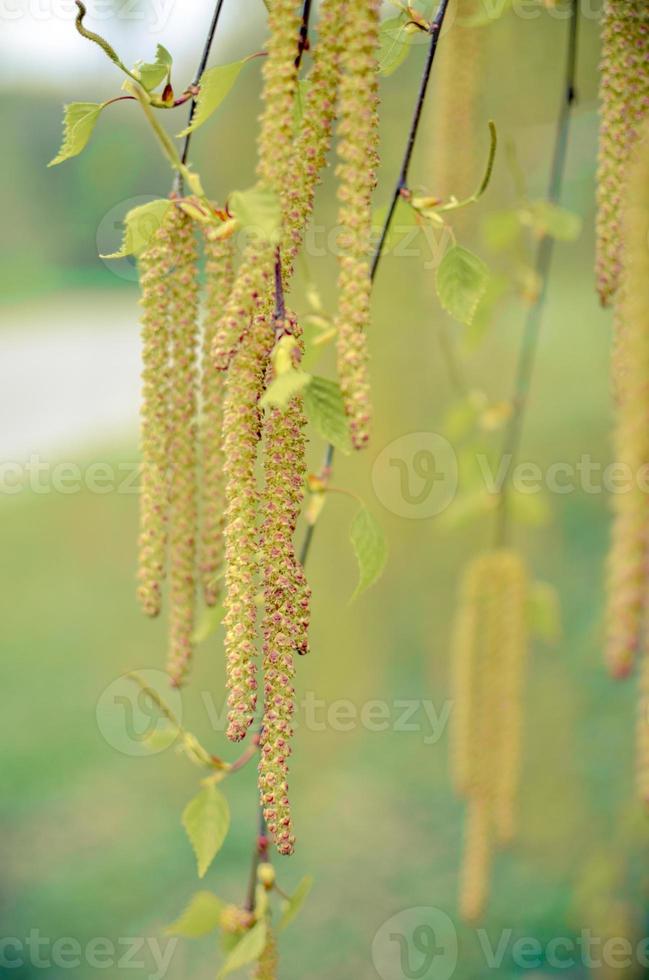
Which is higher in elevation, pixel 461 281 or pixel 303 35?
pixel 303 35

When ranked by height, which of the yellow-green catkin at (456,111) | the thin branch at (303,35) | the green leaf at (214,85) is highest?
the yellow-green catkin at (456,111)

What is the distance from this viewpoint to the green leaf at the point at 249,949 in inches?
24.1

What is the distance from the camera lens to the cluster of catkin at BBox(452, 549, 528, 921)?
1.16 metres

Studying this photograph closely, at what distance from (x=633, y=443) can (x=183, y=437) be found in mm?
268

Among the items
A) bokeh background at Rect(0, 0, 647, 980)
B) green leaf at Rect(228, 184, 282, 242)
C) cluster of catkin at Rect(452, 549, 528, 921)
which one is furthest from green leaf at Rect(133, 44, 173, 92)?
bokeh background at Rect(0, 0, 647, 980)

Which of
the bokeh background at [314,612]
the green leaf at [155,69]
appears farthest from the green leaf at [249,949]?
the bokeh background at [314,612]

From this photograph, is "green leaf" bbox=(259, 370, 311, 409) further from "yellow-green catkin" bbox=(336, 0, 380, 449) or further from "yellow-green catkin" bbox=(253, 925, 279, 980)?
"yellow-green catkin" bbox=(253, 925, 279, 980)

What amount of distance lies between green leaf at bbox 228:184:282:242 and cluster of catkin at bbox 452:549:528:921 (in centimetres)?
81

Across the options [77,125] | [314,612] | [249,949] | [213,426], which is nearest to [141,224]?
[77,125]

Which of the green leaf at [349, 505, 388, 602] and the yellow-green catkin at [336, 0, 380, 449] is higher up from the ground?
the yellow-green catkin at [336, 0, 380, 449]

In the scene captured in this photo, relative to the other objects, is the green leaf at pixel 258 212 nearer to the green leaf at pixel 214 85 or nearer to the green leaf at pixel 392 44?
the green leaf at pixel 214 85

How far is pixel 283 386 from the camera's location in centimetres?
43

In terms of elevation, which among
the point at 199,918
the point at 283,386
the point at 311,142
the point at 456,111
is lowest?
the point at 199,918

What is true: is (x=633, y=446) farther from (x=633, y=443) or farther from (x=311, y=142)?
(x=311, y=142)
